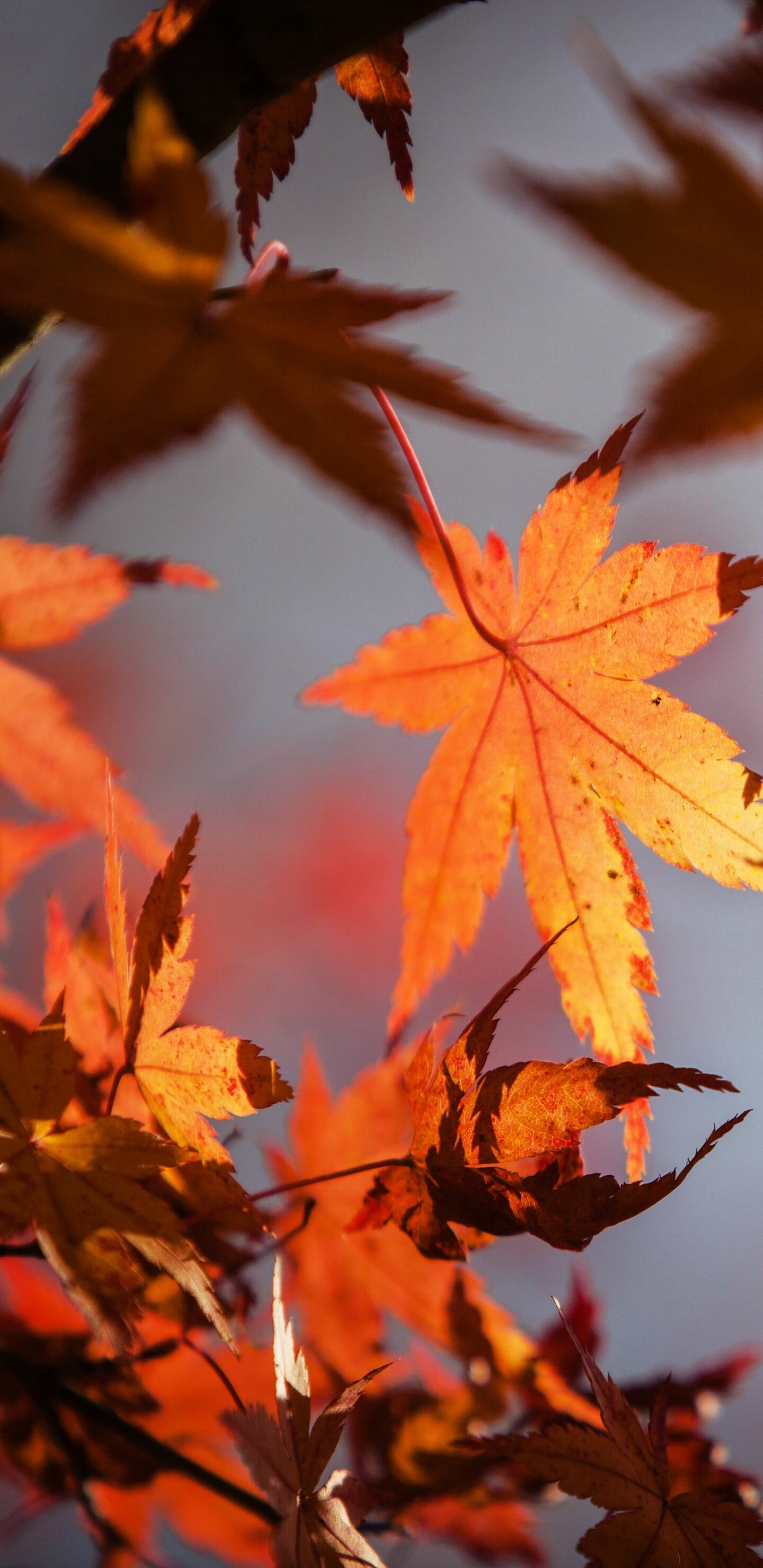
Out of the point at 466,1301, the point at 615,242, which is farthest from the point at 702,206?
the point at 466,1301

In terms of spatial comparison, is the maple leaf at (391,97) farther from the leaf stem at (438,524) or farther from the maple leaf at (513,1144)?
the maple leaf at (513,1144)

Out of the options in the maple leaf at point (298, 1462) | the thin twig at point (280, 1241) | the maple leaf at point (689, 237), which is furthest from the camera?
the thin twig at point (280, 1241)

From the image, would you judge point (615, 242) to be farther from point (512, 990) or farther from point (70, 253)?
point (512, 990)

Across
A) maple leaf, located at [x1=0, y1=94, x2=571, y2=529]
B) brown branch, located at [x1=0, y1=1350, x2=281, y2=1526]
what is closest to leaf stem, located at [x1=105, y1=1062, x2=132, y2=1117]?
brown branch, located at [x1=0, y1=1350, x2=281, y2=1526]

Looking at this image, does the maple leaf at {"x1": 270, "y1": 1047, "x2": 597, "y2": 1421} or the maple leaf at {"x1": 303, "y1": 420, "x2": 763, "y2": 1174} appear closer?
the maple leaf at {"x1": 303, "y1": 420, "x2": 763, "y2": 1174}

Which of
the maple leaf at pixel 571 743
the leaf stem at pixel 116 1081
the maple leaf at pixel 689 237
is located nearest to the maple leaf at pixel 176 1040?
the leaf stem at pixel 116 1081

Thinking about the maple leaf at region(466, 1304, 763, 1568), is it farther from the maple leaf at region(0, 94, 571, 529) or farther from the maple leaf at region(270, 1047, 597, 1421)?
the maple leaf at region(0, 94, 571, 529)
